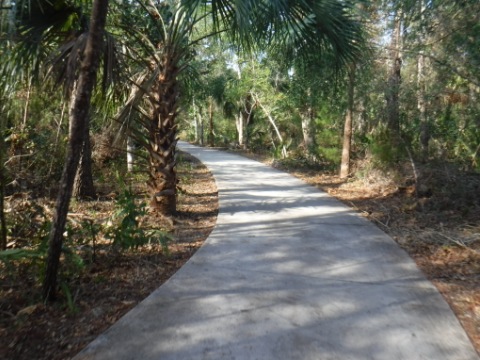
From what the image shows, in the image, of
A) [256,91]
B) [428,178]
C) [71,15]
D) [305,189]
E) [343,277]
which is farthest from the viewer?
[256,91]

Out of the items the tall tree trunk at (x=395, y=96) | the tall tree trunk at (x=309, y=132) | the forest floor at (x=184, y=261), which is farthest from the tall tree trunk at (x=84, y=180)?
the tall tree trunk at (x=309, y=132)

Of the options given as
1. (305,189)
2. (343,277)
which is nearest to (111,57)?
(343,277)

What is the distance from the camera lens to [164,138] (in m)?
7.02

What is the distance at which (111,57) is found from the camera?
12.9 feet

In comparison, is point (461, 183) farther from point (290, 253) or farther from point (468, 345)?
point (468, 345)

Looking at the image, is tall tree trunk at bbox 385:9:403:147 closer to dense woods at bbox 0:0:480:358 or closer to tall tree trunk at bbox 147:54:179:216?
dense woods at bbox 0:0:480:358

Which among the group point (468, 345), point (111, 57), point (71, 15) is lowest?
point (468, 345)

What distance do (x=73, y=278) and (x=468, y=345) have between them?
384 centimetres

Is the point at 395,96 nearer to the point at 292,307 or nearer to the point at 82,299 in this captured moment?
the point at 292,307

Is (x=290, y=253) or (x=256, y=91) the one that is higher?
(x=256, y=91)

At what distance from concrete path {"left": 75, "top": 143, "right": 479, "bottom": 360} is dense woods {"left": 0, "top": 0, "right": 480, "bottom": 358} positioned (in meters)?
0.98

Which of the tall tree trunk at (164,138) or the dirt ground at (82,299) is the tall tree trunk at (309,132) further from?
the dirt ground at (82,299)

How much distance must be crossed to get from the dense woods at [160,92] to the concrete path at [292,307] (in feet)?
3.23

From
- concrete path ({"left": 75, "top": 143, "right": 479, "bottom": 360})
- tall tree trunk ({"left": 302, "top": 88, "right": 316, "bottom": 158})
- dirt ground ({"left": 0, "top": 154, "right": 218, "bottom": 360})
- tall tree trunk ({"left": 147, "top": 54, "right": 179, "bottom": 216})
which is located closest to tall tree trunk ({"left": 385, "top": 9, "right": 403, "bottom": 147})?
concrete path ({"left": 75, "top": 143, "right": 479, "bottom": 360})
